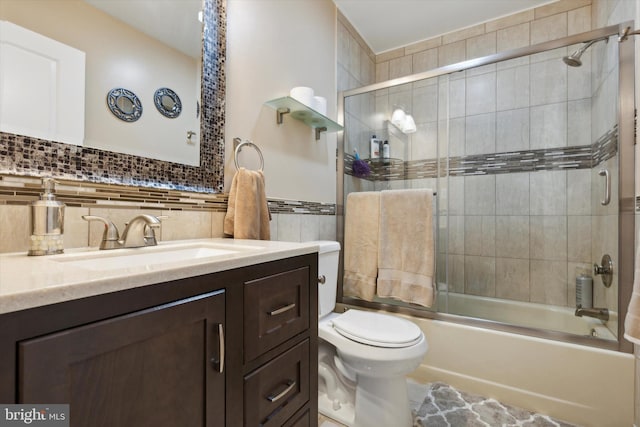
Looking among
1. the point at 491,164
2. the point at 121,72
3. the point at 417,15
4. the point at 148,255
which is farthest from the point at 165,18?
the point at 491,164

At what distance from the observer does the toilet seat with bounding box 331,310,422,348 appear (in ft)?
4.19

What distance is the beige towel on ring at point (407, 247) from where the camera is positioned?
71.4 inches

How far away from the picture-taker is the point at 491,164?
214 cm

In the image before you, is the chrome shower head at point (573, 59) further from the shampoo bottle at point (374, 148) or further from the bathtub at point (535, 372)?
the bathtub at point (535, 372)

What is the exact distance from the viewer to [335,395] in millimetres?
1520

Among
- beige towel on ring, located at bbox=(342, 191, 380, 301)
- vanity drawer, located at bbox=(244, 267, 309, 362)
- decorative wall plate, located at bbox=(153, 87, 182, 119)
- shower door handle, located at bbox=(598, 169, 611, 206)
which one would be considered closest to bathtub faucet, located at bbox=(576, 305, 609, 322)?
shower door handle, located at bbox=(598, 169, 611, 206)


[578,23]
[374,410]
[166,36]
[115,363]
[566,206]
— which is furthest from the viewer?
[578,23]

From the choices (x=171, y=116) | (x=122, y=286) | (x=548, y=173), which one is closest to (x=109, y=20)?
(x=171, y=116)

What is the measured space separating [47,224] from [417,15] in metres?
2.60

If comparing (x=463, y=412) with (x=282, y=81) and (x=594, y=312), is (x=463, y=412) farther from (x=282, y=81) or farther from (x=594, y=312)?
(x=282, y=81)

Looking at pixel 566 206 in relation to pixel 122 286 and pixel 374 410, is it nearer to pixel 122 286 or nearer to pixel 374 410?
pixel 374 410

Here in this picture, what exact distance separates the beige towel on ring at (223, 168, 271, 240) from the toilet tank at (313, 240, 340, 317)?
1.32ft

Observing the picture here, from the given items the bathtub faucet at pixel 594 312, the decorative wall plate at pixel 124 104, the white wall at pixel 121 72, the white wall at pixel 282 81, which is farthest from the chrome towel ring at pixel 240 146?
the bathtub faucet at pixel 594 312

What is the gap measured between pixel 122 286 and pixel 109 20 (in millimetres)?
960
